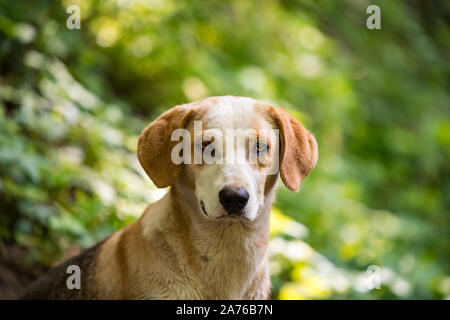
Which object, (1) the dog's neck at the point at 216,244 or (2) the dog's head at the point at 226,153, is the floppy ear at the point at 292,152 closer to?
(2) the dog's head at the point at 226,153

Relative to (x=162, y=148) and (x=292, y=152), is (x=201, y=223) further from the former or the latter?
(x=292, y=152)

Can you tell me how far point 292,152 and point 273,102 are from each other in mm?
4972

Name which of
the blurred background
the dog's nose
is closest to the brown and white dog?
the dog's nose

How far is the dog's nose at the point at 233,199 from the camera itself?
107 inches

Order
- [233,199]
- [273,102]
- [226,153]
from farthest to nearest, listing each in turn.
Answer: [273,102] < [226,153] < [233,199]

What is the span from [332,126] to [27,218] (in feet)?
Result: 21.2

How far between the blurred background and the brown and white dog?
5.34 feet

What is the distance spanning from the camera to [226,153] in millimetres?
2891

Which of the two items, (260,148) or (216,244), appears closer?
(260,148)

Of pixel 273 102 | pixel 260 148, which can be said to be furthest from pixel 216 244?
pixel 273 102

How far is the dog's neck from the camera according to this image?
3.11 meters

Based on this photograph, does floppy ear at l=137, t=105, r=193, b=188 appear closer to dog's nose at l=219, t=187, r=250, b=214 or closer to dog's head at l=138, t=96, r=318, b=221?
dog's head at l=138, t=96, r=318, b=221

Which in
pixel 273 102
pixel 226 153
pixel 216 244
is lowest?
pixel 216 244
